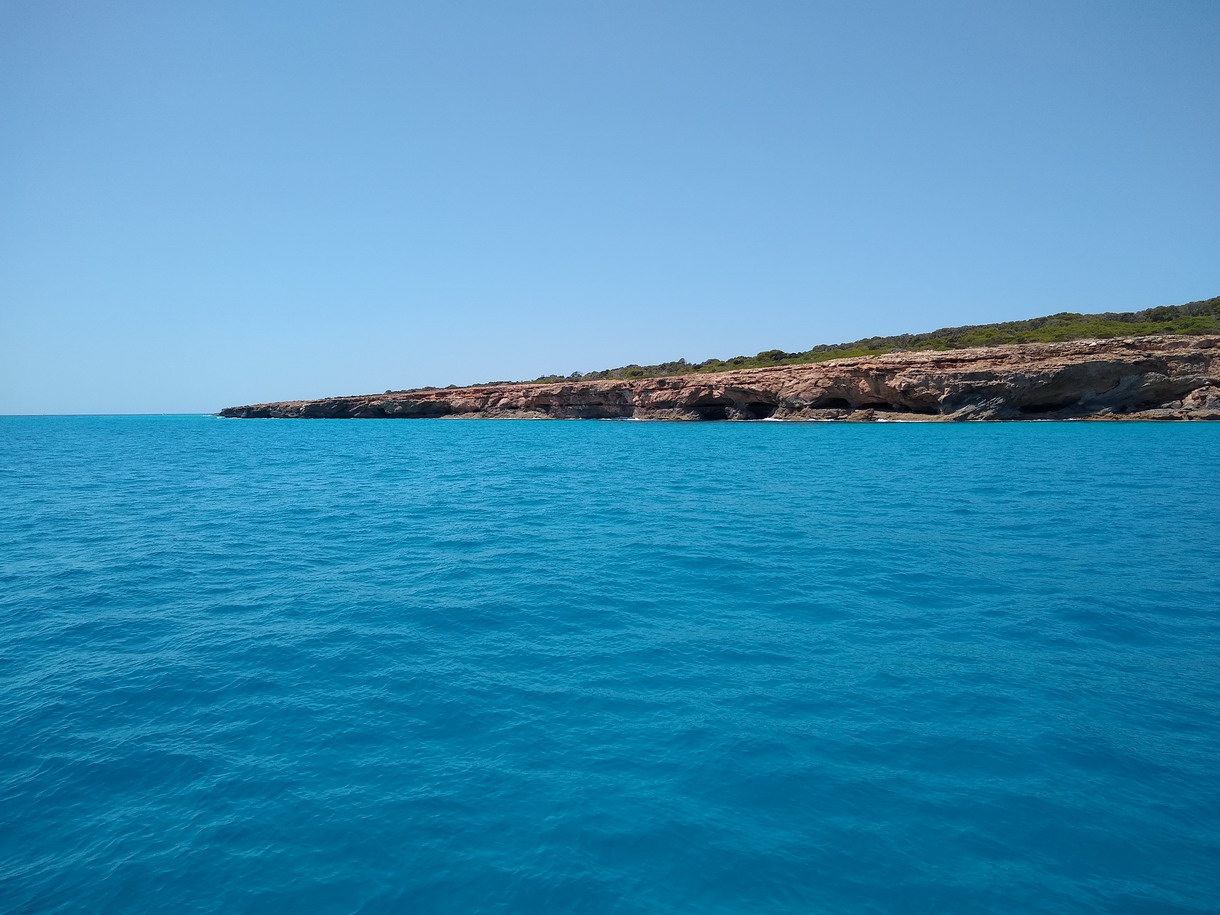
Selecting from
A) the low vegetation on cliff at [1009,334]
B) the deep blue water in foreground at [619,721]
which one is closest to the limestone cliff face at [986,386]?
the low vegetation on cliff at [1009,334]

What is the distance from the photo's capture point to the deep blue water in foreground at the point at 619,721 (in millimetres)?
4582

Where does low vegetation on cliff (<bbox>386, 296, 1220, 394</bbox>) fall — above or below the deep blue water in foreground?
above

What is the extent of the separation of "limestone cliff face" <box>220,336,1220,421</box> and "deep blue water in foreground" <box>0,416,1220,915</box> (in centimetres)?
4623

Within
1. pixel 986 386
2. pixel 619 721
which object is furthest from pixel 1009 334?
pixel 619 721

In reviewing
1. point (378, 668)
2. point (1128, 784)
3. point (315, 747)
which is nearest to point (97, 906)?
point (315, 747)

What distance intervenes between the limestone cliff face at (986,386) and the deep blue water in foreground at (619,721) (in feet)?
152

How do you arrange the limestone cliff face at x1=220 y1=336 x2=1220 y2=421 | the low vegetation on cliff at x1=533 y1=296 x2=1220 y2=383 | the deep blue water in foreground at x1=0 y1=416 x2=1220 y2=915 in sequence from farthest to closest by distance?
the low vegetation on cliff at x1=533 y1=296 x2=1220 y2=383 → the limestone cliff face at x1=220 y1=336 x2=1220 y2=421 → the deep blue water in foreground at x1=0 y1=416 x2=1220 y2=915

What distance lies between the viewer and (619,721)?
660 centimetres

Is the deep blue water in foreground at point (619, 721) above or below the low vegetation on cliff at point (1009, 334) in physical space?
below

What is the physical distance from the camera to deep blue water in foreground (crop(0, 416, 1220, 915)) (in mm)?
4582

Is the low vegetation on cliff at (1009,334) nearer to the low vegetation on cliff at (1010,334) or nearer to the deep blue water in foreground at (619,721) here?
the low vegetation on cliff at (1010,334)

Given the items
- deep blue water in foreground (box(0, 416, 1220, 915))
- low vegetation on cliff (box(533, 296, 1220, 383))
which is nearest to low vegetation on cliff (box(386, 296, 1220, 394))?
low vegetation on cliff (box(533, 296, 1220, 383))

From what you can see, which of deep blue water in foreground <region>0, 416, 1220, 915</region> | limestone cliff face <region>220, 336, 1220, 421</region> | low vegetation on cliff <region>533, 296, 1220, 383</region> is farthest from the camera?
low vegetation on cliff <region>533, 296, 1220, 383</region>

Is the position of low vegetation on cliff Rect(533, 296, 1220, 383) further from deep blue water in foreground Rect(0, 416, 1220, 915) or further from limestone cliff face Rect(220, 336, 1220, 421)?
deep blue water in foreground Rect(0, 416, 1220, 915)
